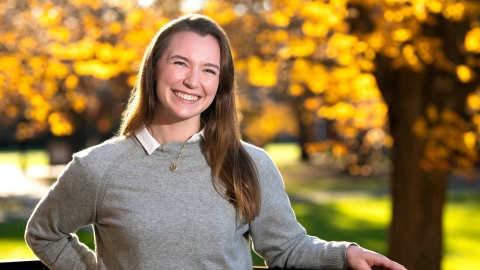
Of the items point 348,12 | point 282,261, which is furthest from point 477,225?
point 282,261

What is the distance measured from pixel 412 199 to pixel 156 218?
4976mm

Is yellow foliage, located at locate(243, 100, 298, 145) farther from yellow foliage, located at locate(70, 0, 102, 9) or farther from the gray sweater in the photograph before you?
the gray sweater

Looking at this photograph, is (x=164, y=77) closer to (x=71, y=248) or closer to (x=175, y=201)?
(x=175, y=201)

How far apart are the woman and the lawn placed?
7.52 metres

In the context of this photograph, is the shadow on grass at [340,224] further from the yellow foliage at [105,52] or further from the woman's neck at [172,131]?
the woman's neck at [172,131]

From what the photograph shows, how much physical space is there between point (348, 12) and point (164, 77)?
384cm

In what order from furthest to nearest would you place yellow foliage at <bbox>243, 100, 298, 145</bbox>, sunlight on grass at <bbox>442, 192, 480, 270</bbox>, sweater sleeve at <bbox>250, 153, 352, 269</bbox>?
1. yellow foliage at <bbox>243, 100, 298, 145</bbox>
2. sunlight on grass at <bbox>442, 192, 480, 270</bbox>
3. sweater sleeve at <bbox>250, 153, 352, 269</bbox>

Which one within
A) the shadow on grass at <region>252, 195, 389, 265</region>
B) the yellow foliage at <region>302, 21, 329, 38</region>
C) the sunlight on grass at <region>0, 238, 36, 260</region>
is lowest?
the shadow on grass at <region>252, 195, 389, 265</region>

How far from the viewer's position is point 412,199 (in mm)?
6801

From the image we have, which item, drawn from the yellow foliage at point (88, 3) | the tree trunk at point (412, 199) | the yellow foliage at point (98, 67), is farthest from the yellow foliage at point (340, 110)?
the yellow foliage at point (88, 3)

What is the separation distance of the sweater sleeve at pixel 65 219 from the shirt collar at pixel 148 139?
0.68 feet

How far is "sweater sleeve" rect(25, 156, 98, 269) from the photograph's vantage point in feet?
7.45

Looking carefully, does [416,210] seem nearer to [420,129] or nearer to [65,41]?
[420,129]

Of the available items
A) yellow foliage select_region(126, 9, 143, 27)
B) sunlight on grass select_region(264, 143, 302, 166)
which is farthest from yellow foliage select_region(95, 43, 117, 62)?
sunlight on grass select_region(264, 143, 302, 166)
